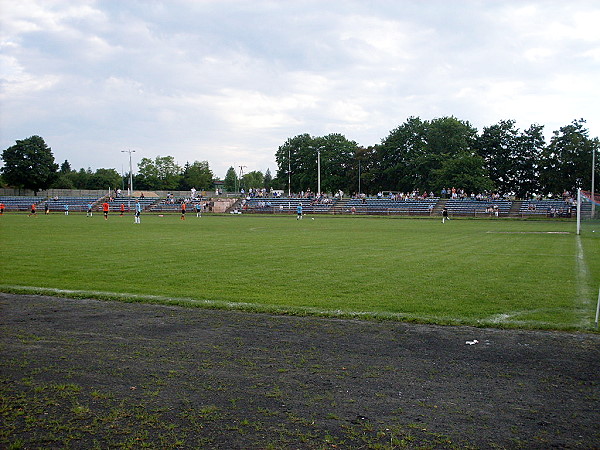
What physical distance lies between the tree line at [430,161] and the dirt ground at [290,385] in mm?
66131

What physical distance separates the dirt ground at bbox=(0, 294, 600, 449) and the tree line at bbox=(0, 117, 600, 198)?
2604 inches

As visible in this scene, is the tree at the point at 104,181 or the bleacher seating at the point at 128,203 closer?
the bleacher seating at the point at 128,203

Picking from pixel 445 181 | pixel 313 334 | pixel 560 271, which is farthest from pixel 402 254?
pixel 445 181

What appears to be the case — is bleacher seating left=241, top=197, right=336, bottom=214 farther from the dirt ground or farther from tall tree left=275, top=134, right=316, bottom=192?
the dirt ground

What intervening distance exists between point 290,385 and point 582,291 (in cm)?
819

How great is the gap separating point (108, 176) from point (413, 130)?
95.2 m

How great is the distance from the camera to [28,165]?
104 metres

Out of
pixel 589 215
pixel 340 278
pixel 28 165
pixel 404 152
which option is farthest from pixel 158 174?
pixel 340 278

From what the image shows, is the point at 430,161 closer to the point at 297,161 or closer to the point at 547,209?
the point at 547,209

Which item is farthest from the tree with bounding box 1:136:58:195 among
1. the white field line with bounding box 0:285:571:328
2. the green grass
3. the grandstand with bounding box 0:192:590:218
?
the white field line with bounding box 0:285:571:328

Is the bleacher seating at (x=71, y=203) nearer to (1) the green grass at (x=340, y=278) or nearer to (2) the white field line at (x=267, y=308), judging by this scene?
(1) the green grass at (x=340, y=278)

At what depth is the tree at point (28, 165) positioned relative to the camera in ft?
338

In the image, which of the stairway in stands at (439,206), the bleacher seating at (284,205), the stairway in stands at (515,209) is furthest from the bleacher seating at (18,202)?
the stairway in stands at (515,209)

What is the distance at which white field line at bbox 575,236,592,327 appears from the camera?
817cm
